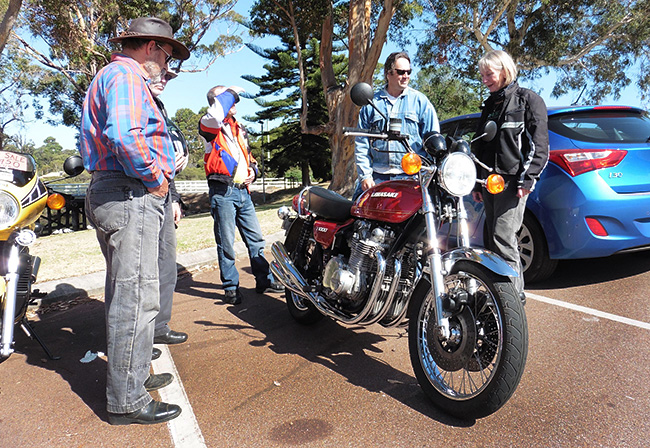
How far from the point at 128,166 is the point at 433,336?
1819 mm

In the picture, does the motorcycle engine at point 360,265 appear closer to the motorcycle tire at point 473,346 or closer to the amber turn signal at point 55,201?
the motorcycle tire at point 473,346

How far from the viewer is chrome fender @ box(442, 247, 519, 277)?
219 centimetres

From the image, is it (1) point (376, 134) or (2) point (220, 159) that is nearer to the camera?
(1) point (376, 134)

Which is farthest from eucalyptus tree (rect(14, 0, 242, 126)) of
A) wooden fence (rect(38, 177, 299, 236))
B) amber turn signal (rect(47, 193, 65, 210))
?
amber turn signal (rect(47, 193, 65, 210))

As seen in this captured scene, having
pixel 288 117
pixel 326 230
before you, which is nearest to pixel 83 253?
pixel 326 230

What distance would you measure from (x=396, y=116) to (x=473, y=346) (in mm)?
1965

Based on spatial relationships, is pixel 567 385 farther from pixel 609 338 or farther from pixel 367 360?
pixel 367 360

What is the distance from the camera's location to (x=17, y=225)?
2.92m

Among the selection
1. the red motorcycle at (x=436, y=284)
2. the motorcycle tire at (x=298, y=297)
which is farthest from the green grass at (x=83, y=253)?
the red motorcycle at (x=436, y=284)

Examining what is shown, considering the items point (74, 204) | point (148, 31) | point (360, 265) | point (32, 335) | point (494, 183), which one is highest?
point (148, 31)

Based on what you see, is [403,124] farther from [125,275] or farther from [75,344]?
[75,344]

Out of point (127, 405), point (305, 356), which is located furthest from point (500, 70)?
point (127, 405)

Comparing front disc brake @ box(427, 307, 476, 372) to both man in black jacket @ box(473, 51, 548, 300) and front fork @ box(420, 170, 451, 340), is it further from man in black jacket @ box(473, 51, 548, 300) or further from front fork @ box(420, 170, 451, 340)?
man in black jacket @ box(473, 51, 548, 300)

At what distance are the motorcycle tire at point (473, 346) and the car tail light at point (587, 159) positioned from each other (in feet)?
7.02
